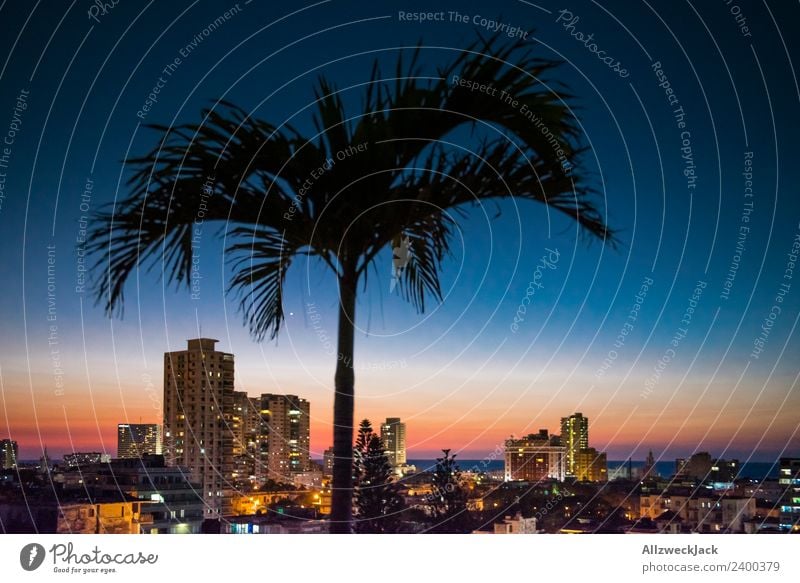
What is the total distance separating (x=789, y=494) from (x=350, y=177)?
376 cm

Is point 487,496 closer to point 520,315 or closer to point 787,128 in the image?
point 520,315

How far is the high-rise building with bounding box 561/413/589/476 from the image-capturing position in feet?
18.6

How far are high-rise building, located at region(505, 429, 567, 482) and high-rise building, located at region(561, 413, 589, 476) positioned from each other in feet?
0.13

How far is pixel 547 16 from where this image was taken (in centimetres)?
543

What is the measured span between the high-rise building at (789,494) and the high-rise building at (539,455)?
54.7 inches

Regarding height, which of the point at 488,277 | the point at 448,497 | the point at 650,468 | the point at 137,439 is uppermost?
the point at 488,277

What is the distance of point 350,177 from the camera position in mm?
3811

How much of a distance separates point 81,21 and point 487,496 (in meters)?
3.85

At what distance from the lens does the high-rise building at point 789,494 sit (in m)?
5.38

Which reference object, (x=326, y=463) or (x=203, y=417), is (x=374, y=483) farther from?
(x=203, y=417)

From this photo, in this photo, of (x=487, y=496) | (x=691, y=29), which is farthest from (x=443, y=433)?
(x=691, y=29)
